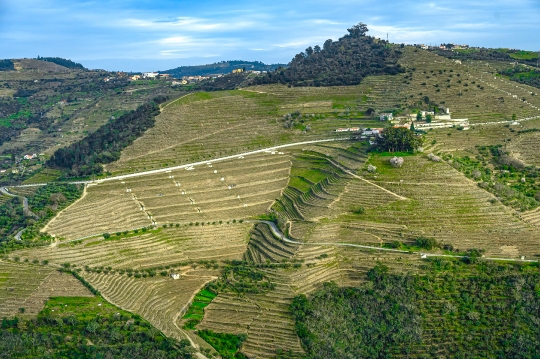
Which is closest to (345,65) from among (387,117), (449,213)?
(387,117)

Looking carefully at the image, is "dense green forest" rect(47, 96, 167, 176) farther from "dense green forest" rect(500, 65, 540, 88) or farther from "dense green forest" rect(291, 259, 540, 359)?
"dense green forest" rect(500, 65, 540, 88)

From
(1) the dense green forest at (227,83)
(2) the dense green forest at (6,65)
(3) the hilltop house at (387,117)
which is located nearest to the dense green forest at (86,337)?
(3) the hilltop house at (387,117)

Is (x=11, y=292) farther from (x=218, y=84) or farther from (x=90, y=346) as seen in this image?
(x=218, y=84)

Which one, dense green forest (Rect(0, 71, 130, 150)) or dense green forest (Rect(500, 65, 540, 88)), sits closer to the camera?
dense green forest (Rect(500, 65, 540, 88))

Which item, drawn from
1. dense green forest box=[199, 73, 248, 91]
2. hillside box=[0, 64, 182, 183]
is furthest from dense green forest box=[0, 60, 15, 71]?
dense green forest box=[199, 73, 248, 91]

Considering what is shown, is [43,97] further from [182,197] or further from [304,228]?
[304,228]

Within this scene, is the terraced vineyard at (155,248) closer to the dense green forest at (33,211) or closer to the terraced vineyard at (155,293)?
the terraced vineyard at (155,293)
